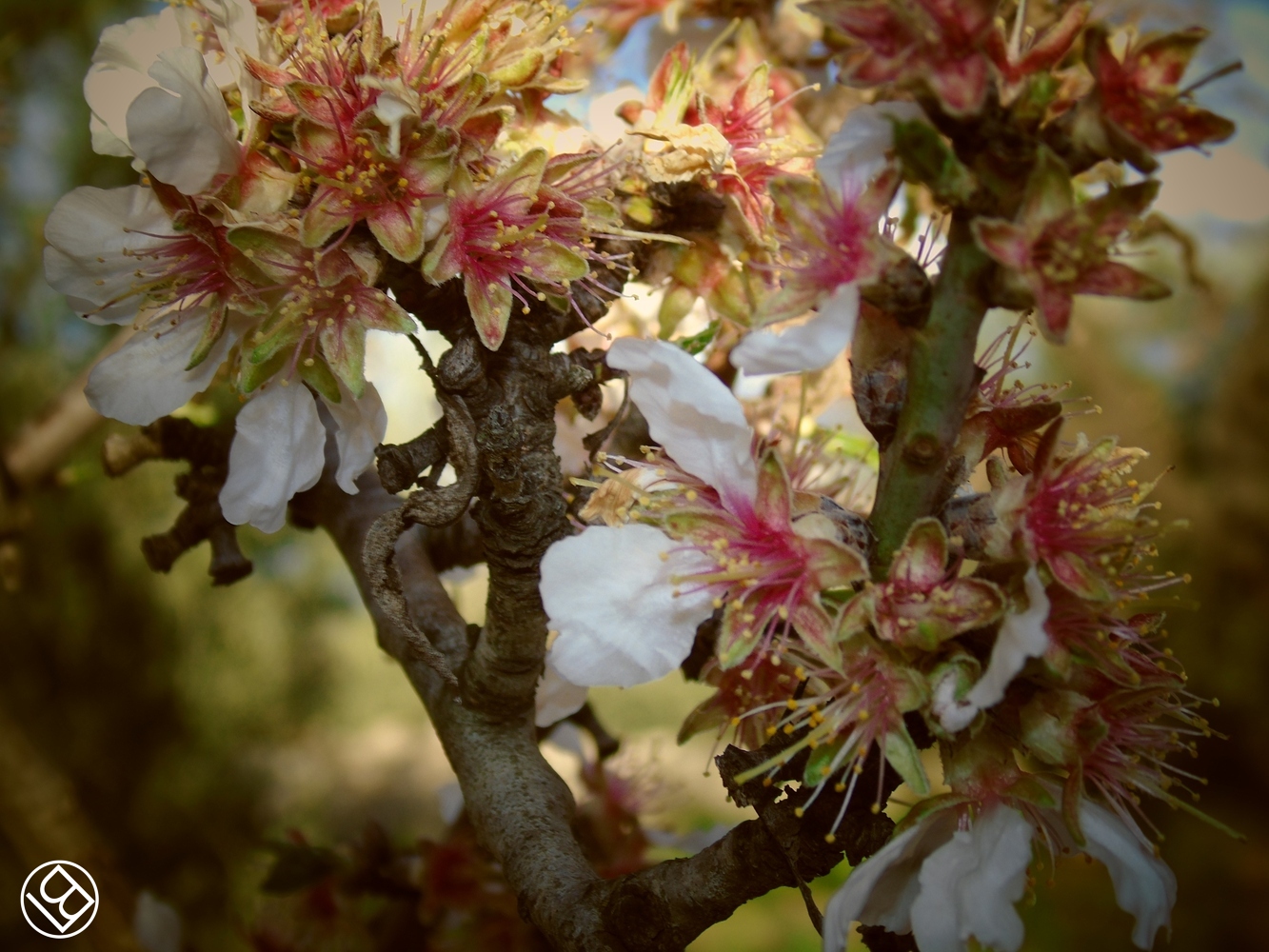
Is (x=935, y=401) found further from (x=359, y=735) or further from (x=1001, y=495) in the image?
(x=359, y=735)

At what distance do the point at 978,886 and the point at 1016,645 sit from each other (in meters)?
0.09

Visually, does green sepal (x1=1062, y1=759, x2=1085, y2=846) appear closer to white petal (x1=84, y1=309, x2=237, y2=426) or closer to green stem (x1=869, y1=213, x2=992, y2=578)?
green stem (x1=869, y1=213, x2=992, y2=578)

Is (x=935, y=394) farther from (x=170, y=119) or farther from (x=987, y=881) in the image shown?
(x=170, y=119)

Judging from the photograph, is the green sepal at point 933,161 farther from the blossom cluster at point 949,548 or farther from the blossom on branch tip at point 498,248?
the blossom on branch tip at point 498,248

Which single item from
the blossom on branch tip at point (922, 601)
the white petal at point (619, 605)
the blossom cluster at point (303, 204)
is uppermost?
the blossom cluster at point (303, 204)

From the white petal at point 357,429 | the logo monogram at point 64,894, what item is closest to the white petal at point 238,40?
the white petal at point 357,429

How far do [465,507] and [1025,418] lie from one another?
0.70ft

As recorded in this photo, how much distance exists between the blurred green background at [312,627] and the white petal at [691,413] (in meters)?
0.76

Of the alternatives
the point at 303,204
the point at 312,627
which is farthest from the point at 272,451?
the point at 312,627

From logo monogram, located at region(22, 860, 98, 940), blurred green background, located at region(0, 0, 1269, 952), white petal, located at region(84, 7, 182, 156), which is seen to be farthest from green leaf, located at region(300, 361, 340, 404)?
blurred green background, located at region(0, 0, 1269, 952)

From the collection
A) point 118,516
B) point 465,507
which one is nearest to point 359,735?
point 118,516

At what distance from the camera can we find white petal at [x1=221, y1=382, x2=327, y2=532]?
1.25 feet

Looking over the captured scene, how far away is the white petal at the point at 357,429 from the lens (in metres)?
0.37

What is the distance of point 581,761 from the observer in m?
0.69
